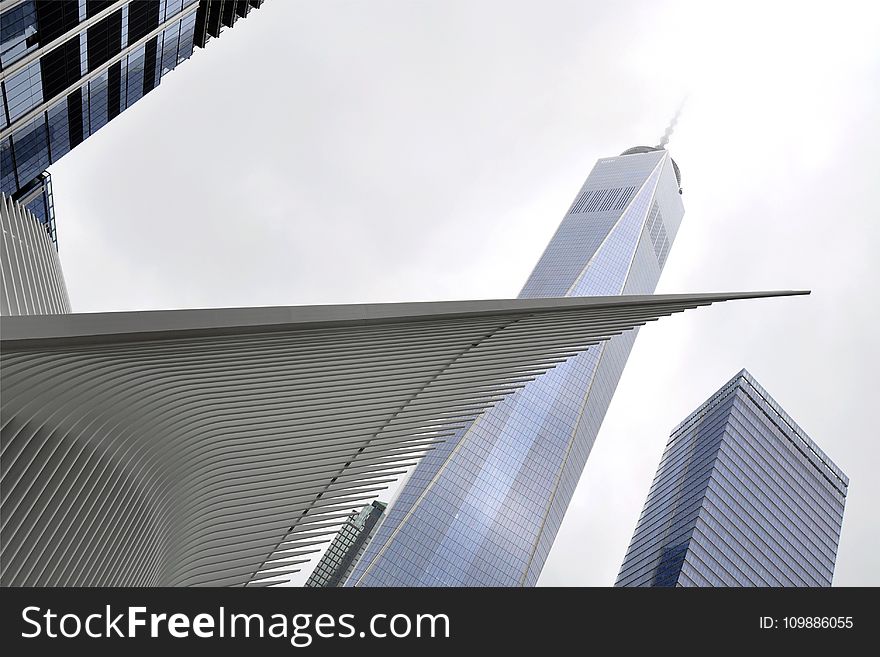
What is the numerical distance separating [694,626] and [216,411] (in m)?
9.68

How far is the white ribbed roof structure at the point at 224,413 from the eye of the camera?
1279 centimetres

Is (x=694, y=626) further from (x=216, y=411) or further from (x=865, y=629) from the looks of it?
(x=216, y=411)

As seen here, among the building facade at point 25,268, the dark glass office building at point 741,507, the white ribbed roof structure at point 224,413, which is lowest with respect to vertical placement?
the white ribbed roof structure at point 224,413

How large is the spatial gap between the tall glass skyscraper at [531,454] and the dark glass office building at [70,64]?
75.2 meters

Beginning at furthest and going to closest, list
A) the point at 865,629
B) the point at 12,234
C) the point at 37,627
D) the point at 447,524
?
the point at 447,524 → the point at 12,234 → the point at 865,629 → the point at 37,627

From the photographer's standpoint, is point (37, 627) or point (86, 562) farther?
point (86, 562)

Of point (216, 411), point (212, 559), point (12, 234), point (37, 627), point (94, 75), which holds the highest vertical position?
point (94, 75)

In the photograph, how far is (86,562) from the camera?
14.8m

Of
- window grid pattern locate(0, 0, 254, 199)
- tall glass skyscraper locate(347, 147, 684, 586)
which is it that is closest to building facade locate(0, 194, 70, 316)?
window grid pattern locate(0, 0, 254, 199)

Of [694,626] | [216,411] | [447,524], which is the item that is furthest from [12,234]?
[447,524]

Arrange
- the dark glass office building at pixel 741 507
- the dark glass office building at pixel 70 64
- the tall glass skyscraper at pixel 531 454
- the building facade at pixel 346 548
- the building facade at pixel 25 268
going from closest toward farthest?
the building facade at pixel 25 268 → the dark glass office building at pixel 70 64 → the tall glass skyscraper at pixel 531 454 → the dark glass office building at pixel 741 507 → the building facade at pixel 346 548

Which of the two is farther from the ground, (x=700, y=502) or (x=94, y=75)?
(x=700, y=502)

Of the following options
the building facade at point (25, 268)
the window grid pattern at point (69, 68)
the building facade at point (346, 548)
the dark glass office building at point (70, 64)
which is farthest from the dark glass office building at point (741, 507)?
the building facade at point (25, 268)

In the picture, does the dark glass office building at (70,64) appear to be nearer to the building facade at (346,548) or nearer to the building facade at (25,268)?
the building facade at (25,268)
